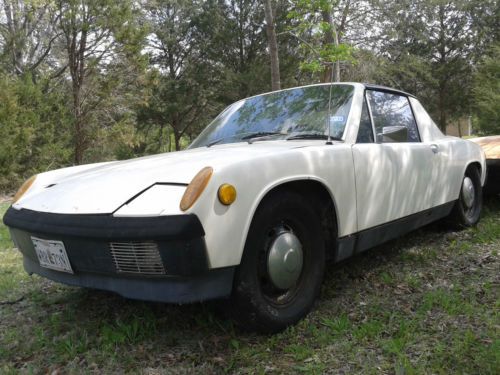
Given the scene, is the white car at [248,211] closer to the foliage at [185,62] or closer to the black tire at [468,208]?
the black tire at [468,208]

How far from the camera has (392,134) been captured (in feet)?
10.4

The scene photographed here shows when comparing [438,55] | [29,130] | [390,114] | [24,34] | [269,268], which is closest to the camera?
[269,268]

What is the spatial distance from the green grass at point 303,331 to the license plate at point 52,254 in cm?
44

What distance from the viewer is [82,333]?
2482 mm

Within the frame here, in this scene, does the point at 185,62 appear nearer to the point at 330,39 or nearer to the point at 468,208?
the point at 330,39

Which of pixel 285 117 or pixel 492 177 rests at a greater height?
pixel 285 117

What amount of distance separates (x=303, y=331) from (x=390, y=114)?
1956 mm

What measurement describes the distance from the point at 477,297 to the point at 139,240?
82.1 inches

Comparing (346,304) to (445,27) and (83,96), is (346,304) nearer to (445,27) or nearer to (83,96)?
(83,96)

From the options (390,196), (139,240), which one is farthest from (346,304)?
(139,240)

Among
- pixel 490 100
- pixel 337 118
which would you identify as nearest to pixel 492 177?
pixel 337 118

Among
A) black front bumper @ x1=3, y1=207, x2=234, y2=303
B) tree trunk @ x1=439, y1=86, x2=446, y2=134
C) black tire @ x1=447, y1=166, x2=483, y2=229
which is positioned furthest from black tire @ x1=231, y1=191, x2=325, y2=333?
tree trunk @ x1=439, y1=86, x2=446, y2=134

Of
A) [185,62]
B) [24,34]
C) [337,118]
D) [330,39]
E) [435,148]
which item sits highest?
[24,34]

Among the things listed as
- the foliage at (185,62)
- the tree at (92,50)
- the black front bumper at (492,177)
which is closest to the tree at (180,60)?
the foliage at (185,62)
